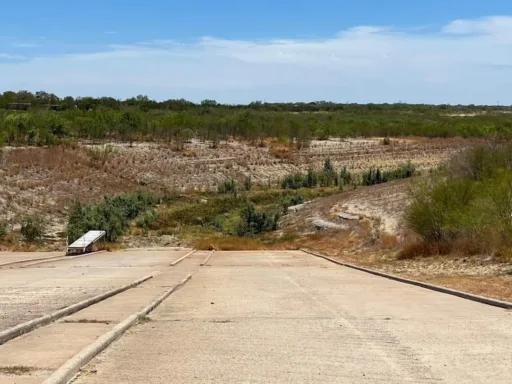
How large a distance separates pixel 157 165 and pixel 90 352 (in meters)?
74.6

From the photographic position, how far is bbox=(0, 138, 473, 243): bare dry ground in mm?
60031

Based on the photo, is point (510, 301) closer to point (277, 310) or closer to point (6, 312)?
point (277, 310)

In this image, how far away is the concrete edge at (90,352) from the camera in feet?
24.6

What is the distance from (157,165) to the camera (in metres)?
82.7

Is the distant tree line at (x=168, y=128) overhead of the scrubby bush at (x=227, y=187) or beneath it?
overhead

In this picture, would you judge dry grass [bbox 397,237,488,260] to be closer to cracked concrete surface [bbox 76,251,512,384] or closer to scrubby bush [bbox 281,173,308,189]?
cracked concrete surface [bbox 76,251,512,384]

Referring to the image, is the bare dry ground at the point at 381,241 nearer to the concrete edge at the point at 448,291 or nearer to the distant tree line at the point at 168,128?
the concrete edge at the point at 448,291

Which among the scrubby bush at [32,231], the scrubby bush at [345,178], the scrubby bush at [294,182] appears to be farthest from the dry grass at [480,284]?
the scrubby bush at [294,182]

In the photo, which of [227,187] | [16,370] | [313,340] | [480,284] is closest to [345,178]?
[227,187]

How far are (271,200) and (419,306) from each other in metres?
54.3

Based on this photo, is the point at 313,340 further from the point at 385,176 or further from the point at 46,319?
the point at 385,176

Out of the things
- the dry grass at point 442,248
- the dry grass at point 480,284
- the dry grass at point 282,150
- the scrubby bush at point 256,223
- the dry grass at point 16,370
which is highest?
the dry grass at point 16,370

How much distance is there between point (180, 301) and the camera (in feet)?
51.2

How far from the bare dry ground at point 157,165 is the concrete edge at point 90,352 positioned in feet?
135
